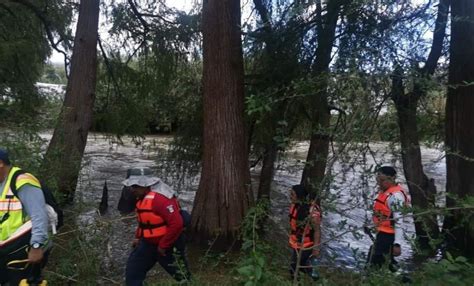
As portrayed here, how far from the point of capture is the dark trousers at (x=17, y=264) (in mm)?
4520

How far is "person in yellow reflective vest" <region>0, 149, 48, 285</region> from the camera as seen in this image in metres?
4.37

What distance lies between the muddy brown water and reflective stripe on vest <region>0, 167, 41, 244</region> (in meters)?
1.96

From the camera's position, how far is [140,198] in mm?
5641

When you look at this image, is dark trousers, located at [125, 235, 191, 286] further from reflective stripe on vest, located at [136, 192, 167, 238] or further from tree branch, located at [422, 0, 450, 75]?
tree branch, located at [422, 0, 450, 75]

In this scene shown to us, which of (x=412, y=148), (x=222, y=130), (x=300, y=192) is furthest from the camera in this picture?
(x=222, y=130)

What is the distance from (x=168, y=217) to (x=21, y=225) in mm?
1609

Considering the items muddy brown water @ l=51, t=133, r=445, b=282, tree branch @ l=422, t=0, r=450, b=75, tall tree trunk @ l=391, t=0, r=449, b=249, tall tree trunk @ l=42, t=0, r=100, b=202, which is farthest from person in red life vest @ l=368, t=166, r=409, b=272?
tall tree trunk @ l=42, t=0, r=100, b=202

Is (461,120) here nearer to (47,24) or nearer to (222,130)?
(222,130)

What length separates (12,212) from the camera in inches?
175

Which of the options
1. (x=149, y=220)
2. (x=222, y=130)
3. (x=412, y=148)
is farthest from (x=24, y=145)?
(x=412, y=148)

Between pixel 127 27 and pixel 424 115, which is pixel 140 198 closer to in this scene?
pixel 424 115

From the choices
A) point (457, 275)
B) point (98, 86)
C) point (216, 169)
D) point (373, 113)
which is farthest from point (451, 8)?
point (98, 86)

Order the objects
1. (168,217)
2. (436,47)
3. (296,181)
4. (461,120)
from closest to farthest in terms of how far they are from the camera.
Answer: (168,217) < (436,47) < (461,120) < (296,181)

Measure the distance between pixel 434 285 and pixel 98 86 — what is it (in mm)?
13003
